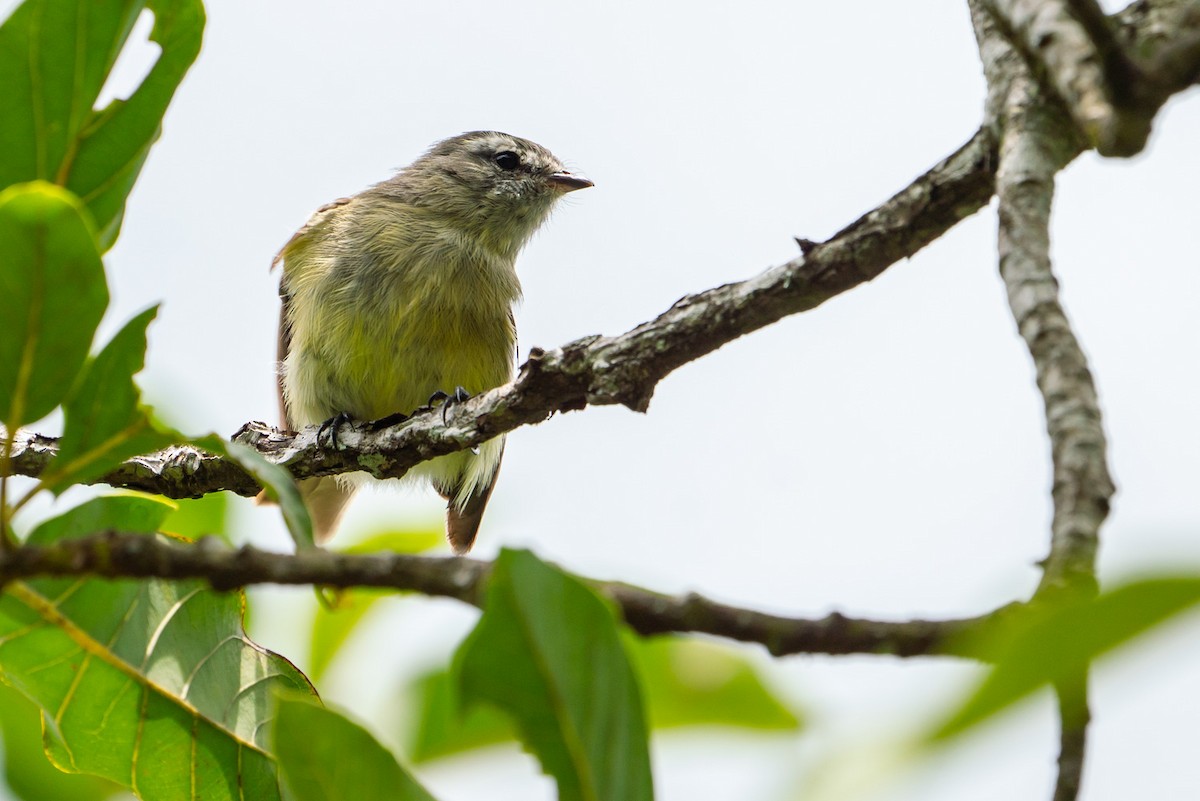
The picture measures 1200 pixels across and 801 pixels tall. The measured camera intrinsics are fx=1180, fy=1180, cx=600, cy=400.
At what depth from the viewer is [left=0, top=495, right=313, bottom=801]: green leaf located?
1.97 m

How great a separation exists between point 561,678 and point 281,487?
0.60 m

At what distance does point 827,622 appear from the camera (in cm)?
112

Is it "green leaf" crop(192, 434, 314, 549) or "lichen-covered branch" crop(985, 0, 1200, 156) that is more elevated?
"lichen-covered branch" crop(985, 0, 1200, 156)

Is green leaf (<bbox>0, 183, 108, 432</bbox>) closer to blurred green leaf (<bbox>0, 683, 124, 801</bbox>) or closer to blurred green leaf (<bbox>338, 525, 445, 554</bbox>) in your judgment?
blurred green leaf (<bbox>0, 683, 124, 801</bbox>)

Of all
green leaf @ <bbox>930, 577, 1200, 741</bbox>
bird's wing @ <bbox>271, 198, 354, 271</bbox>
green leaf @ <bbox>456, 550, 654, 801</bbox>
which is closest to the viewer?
green leaf @ <bbox>930, 577, 1200, 741</bbox>

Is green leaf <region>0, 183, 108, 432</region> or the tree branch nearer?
the tree branch

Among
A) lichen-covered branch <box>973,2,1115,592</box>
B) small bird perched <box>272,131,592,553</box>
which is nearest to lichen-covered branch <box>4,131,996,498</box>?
lichen-covered branch <box>973,2,1115,592</box>

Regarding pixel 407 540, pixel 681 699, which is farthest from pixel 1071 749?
pixel 407 540

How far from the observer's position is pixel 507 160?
269 inches

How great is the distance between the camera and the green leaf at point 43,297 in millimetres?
1561

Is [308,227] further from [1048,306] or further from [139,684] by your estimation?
[1048,306]

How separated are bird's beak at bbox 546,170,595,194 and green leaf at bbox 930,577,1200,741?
237 inches

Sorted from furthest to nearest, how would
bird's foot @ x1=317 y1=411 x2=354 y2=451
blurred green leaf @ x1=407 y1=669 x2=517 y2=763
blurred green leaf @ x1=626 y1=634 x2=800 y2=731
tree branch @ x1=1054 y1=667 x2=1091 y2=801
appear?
1. bird's foot @ x1=317 y1=411 x2=354 y2=451
2. blurred green leaf @ x1=407 y1=669 x2=517 y2=763
3. blurred green leaf @ x1=626 y1=634 x2=800 y2=731
4. tree branch @ x1=1054 y1=667 x2=1091 y2=801

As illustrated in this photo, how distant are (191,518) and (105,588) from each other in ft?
5.48
